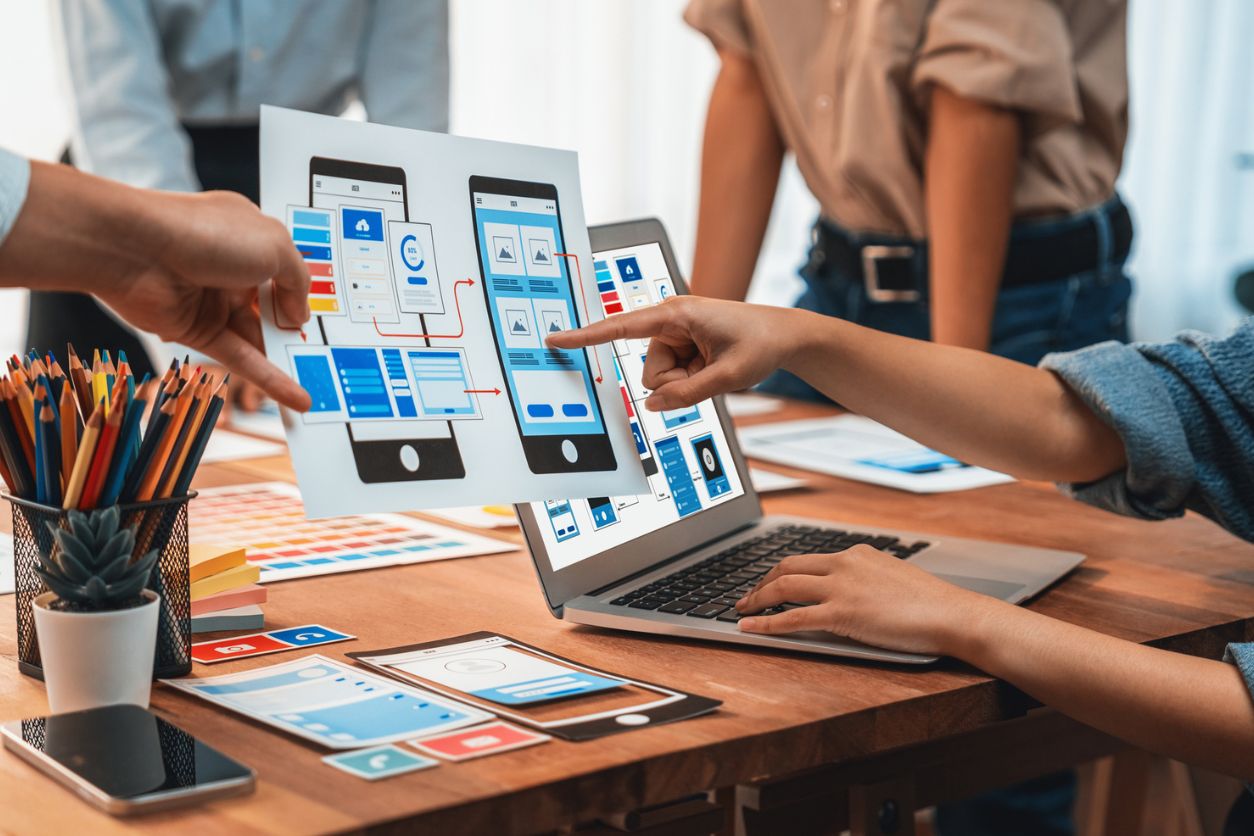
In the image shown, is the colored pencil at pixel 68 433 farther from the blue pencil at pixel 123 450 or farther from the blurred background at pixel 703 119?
the blurred background at pixel 703 119

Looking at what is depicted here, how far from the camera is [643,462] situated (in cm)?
103

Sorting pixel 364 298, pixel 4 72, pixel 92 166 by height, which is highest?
pixel 4 72

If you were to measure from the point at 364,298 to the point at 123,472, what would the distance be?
18cm

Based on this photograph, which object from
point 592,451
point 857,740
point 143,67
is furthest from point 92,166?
point 857,740

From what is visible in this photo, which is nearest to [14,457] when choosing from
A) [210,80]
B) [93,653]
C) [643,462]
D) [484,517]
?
[93,653]

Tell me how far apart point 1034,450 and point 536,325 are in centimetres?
47

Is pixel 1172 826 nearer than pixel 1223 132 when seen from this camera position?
Yes

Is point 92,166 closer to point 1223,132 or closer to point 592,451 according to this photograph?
point 592,451

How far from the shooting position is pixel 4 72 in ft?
8.46

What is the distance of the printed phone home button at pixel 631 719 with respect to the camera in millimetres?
715

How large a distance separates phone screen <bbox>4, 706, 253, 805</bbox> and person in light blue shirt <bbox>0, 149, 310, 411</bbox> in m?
0.20

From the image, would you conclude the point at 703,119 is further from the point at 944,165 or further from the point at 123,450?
the point at 123,450

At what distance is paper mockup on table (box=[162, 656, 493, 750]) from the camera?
689 millimetres

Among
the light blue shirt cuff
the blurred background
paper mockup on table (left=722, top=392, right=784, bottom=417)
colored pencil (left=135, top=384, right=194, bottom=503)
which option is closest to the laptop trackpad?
colored pencil (left=135, top=384, right=194, bottom=503)
